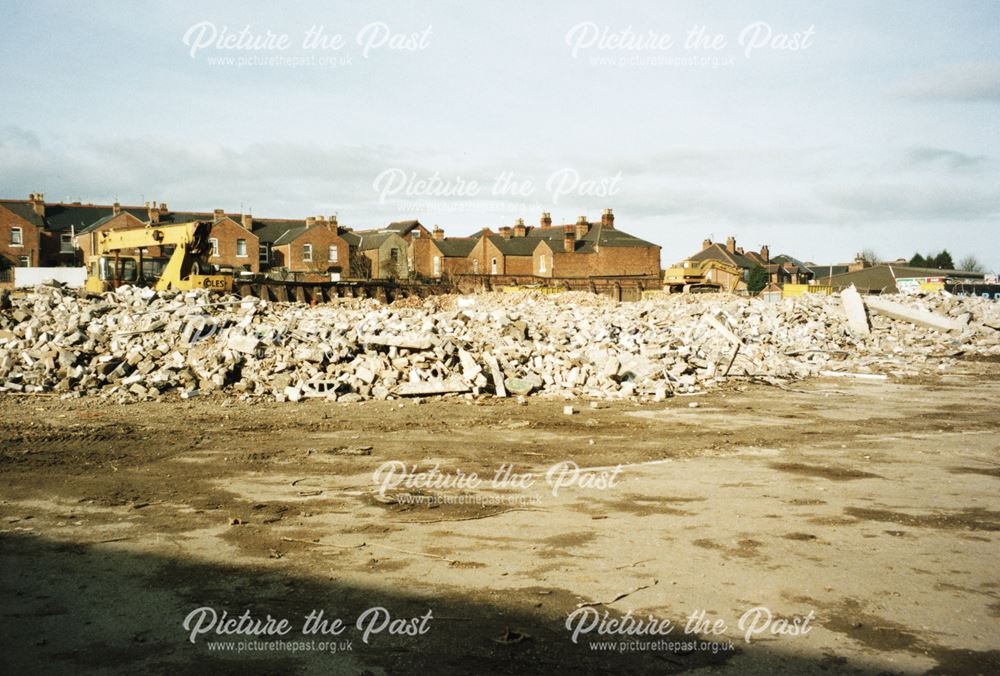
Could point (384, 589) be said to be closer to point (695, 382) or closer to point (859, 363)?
point (695, 382)

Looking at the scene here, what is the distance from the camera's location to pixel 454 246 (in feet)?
213

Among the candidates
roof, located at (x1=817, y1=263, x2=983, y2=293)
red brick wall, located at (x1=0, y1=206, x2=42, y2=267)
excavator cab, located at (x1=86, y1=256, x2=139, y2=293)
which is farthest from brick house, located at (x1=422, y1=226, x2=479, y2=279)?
excavator cab, located at (x1=86, y1=256, x2=139, y2=293)

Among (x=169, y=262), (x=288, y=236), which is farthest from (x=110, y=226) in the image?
(x=169, y=262)

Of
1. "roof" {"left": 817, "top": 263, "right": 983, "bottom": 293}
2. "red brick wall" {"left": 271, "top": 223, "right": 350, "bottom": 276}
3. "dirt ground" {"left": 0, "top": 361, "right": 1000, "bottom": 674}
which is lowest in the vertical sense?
"dirt ground" {"left": 0, "top": 361, "right": 1000, "bottom": 674}

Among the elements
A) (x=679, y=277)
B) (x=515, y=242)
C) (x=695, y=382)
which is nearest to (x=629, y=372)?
(x=695, y=382)

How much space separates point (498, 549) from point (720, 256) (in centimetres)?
7128

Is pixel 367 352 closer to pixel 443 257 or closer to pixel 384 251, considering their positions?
pixel 384 251

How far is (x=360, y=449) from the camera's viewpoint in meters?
9.12

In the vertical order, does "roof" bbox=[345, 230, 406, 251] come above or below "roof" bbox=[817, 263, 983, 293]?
above

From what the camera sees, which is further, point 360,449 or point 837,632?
point 360,449

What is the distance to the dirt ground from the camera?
4.04 m

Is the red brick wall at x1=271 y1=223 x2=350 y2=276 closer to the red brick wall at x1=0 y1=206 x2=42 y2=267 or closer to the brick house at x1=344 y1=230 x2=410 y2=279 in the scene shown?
the brick house at x1=344 y1=230 x2=410 y2=279

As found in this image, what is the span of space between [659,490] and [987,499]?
328cm

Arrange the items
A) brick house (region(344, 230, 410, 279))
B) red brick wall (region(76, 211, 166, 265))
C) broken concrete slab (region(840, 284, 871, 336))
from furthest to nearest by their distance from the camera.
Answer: brick house (region(344, 230, 410, 279)) → red brick wall (region(76, 211, 166, 265)) → broken concrete slab (region(840, 284, 871, 336))
